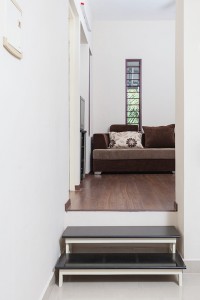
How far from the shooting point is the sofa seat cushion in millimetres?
6613

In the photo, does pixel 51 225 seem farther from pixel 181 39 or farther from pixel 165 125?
pixel 165 125

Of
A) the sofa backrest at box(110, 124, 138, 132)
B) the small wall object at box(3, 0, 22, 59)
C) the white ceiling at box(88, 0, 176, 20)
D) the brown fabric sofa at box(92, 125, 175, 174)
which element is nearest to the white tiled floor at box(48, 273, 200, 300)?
the small wall object at box(3, 0, 22, 59)

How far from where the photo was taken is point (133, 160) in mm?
6656

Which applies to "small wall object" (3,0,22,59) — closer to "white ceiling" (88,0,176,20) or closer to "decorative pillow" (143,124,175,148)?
"white ceiling" (88,0,176,20)

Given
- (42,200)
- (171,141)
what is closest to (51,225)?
(42,200)

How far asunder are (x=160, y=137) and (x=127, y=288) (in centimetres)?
473

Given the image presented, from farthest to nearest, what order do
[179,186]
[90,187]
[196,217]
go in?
[90,187] → [179,186] → [196,217]

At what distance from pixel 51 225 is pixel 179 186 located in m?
1.12

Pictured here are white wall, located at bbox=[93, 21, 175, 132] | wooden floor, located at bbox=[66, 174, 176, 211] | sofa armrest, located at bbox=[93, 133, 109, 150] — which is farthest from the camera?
white wall, located at bbox=[93, 21, 175, 132]

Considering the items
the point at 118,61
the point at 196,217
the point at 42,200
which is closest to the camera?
the point at 42,200

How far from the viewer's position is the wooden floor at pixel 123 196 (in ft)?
10.8

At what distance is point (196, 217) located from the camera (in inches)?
113

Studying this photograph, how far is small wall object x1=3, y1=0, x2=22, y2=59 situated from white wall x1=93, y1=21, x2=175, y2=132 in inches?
243

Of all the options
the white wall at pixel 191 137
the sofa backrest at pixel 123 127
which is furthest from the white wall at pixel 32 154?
the sofa backrest at pixel 123 127
